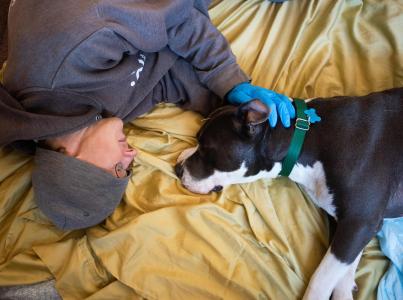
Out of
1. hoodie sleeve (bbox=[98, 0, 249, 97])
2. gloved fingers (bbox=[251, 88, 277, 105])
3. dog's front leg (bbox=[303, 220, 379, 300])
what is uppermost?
hoodie sleeve (bbox=[98, 0, 249, 97])

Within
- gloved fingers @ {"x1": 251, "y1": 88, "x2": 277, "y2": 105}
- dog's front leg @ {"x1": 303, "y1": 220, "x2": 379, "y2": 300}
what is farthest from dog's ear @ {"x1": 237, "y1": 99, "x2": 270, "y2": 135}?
dog's front leg @ {"x1": 303, "y1": 220, "x2": 379, "y2": 300}

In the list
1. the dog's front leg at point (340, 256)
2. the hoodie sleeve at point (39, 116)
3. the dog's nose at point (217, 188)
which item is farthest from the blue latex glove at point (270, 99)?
the hoodie sleeve at point (39, 116)

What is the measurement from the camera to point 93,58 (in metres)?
1.39

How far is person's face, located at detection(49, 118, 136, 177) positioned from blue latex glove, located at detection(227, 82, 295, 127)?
479 millimetres

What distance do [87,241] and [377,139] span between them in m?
1.16

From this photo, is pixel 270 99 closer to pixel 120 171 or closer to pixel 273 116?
pixel 273 116

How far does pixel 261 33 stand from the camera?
191 centimetres

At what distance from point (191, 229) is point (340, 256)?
0.55 m

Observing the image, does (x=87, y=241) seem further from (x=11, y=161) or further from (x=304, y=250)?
(x=304, y=250)

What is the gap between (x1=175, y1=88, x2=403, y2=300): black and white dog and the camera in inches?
54.9

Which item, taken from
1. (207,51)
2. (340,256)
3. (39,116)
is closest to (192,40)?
(207,51)

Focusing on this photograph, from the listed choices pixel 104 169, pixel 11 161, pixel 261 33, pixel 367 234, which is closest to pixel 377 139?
pixel 367 234

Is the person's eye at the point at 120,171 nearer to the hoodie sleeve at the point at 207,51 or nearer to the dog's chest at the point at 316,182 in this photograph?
the hoodie sleeve at the point at 207,51

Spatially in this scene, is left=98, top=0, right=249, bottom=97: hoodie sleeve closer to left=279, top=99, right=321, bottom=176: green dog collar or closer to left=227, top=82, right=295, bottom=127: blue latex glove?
left=227, top=82, right=295, bottom=127: blue latex glove
